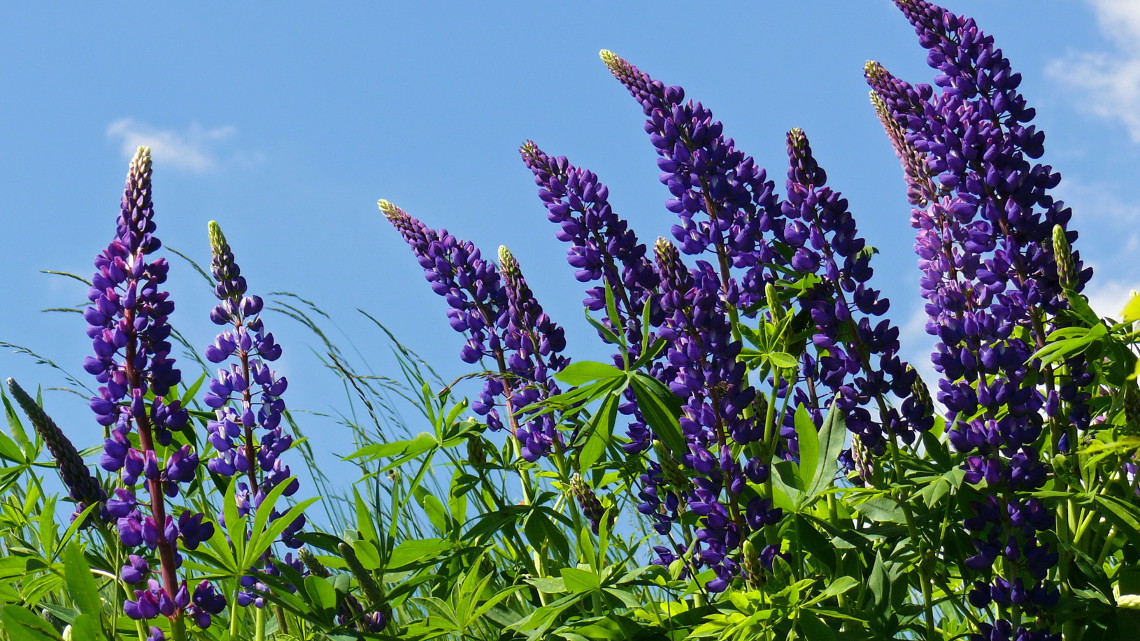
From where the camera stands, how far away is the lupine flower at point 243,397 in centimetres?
294

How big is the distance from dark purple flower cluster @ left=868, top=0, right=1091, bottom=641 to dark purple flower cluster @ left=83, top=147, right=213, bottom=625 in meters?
1.82

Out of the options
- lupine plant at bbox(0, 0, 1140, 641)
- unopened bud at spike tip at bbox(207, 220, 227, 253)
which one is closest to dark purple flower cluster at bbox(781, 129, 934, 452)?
lupine plant at bbox(0, 0, 1140, 641)

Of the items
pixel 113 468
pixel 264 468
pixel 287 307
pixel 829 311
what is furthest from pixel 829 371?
pixel 287 307

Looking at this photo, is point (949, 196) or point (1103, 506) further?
point (949, 196)

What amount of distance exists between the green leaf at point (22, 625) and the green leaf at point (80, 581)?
113 mm

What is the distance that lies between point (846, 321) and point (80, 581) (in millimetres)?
1831

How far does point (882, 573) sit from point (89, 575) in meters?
1.71

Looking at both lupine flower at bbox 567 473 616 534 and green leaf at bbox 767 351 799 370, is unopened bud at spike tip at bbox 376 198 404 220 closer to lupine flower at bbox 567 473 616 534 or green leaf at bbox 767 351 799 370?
lupine flower at bbox 567 473 616 534

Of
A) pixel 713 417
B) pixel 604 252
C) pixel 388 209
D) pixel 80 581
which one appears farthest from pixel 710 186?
pixel 80 581

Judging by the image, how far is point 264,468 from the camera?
295 centimetres

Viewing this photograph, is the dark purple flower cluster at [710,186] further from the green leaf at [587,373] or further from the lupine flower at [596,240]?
the green leaf at [587,373]

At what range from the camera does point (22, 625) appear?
2275 millimetres

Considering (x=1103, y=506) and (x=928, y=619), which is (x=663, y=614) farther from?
(x=1103, y=506)

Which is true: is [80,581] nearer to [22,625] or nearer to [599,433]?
[22,625]
